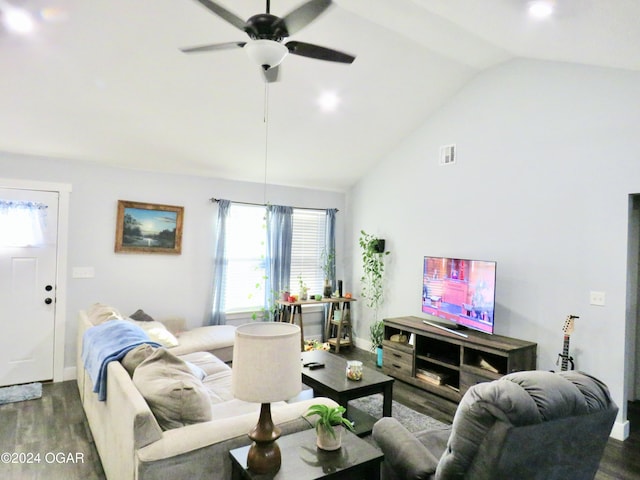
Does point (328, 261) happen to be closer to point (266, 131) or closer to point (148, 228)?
point (266, 131)

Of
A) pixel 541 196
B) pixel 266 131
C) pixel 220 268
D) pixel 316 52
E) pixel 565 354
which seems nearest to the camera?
pixel 316 52

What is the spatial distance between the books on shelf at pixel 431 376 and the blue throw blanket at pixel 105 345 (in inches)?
110

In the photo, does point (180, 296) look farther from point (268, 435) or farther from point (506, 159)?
point (506, 159)

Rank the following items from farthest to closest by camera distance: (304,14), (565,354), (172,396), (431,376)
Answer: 1. (431,376)
2. (565,354)
3. (304,14)
4. (172,396)

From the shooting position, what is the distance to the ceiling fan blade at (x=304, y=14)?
1.86 metres

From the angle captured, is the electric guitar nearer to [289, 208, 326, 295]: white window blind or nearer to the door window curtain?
[289, 208, 326, 295]: white window blind

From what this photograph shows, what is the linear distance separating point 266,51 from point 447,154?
315cm

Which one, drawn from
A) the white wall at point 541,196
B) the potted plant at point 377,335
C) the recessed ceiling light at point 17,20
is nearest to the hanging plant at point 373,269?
the potted plant at point 377,335

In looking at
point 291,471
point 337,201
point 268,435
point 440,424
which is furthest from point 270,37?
point 337,201

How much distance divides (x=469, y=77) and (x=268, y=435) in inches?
168

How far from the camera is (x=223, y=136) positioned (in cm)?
444

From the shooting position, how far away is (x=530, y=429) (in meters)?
1.42

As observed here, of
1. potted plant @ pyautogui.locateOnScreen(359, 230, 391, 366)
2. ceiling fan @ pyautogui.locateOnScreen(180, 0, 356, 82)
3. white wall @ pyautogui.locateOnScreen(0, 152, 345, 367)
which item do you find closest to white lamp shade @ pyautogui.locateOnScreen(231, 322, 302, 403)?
ceiling fan @ pyautogui.locateOnScreen(180, 0, 356, 82)

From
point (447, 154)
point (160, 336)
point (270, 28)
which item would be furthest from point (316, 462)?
point (447, 154)
